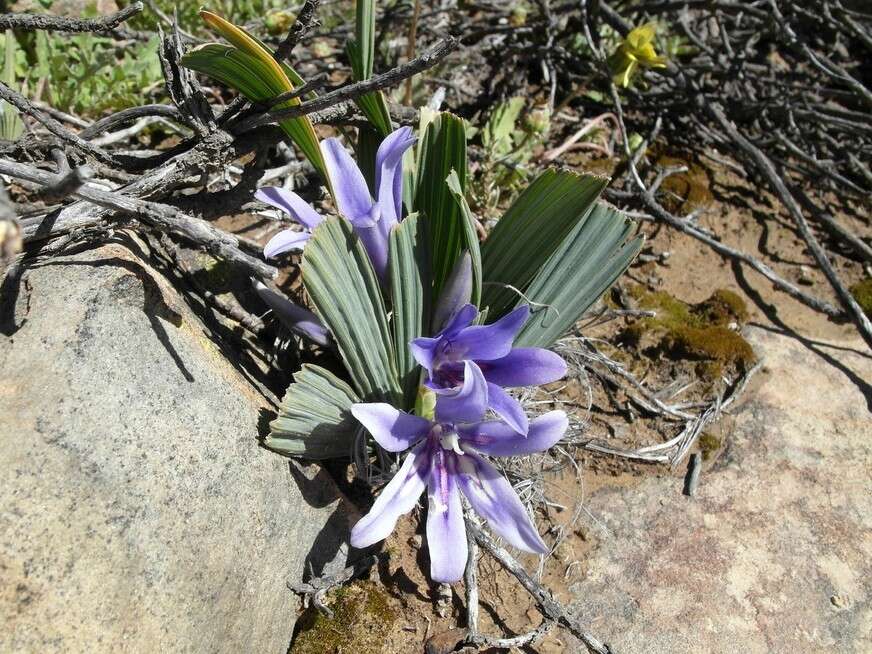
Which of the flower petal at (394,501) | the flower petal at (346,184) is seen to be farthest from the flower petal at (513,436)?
the flower petal at (346,184)

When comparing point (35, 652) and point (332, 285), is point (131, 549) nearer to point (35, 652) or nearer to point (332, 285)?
point (35, 652)

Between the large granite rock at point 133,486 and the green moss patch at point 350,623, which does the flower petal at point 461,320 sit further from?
the green moss patch at point 350,623

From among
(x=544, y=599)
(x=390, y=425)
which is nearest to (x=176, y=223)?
(x=390, y=425)

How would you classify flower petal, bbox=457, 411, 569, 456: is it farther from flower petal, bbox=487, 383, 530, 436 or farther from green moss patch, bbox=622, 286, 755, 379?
green moss patch, bbox=622, 286, 755, 379

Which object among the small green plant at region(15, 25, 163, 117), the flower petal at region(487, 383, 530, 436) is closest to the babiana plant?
the flower petal at region(487, 383, 530, 436)

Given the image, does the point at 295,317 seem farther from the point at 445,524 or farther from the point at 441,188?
the point at 445,524

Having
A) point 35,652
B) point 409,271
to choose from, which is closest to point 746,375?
point 409,271
